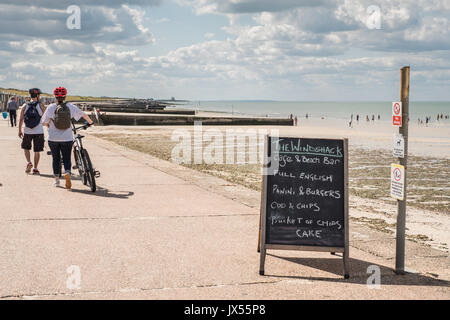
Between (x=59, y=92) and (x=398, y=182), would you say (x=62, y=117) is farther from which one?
(x=398, y=182)

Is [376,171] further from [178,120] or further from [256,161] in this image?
[178,120]

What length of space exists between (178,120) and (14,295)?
4212cm

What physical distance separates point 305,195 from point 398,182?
3.15 feet

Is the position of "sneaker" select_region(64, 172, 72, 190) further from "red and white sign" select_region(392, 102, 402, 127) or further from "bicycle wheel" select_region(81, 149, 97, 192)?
"red and white sign" select_region(392, 102, 402, 127)

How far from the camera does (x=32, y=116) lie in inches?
489

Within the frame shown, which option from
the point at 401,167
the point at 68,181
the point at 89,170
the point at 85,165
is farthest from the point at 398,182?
the point at 68,181

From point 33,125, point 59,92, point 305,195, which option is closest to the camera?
point 305,195

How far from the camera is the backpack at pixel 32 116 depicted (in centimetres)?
1232

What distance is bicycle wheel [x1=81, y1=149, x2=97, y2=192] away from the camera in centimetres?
1019

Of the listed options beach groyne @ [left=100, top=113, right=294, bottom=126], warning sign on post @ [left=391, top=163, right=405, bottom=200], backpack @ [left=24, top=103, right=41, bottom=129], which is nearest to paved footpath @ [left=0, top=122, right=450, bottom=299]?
warning sign on post @ [left=391, top=163, right=405, bottom=200]

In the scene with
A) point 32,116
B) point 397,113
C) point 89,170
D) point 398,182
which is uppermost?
point 397,113

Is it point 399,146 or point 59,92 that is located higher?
point 59,92

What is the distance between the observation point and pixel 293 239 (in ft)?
18.9
